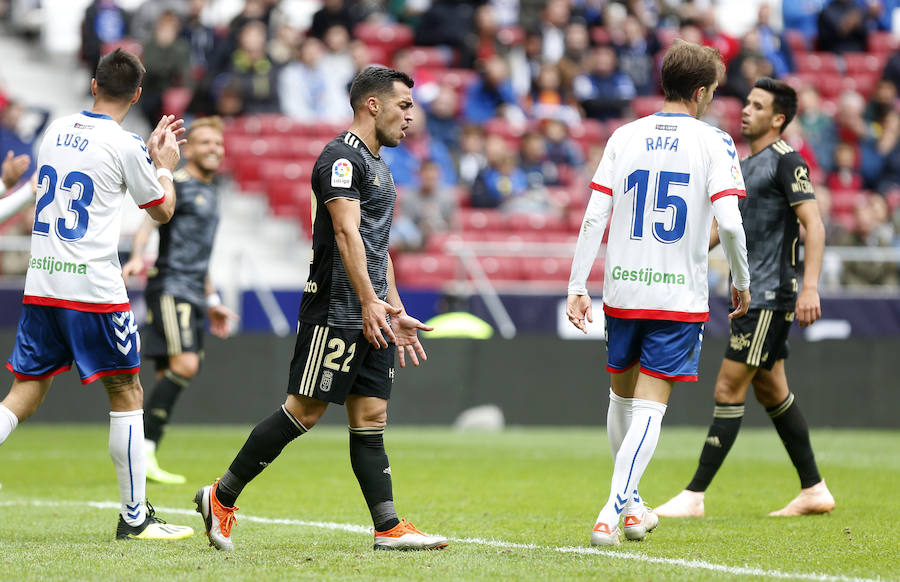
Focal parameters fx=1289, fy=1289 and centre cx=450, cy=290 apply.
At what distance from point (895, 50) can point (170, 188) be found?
1875cm

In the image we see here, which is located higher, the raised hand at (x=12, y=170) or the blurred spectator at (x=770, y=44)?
the blurred spectator at (x=770, y=44)

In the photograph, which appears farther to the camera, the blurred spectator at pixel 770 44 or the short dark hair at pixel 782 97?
the blurred spectator at pixel 770 44

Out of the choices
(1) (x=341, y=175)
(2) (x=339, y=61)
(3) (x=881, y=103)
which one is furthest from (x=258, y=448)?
(3) (x=881, y=103)

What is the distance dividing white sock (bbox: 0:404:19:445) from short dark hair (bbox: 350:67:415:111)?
2.20m

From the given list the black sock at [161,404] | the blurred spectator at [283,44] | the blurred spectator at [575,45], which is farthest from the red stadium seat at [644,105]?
the black sock at [161,404]

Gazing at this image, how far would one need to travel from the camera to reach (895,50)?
22.2 meters

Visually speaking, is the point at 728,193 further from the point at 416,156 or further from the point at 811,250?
the point at 416,156

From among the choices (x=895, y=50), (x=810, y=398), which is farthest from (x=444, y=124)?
(x=895, y=50)

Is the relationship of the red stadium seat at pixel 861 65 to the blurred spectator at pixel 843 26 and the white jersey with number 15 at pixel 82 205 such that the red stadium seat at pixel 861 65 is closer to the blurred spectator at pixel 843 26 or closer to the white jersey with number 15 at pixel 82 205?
the blurred spectator at pixel 843 26

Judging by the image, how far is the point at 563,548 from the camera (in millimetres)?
5965

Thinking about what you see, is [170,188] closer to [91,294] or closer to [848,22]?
[91,294]

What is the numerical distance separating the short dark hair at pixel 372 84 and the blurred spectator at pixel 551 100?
1416cm

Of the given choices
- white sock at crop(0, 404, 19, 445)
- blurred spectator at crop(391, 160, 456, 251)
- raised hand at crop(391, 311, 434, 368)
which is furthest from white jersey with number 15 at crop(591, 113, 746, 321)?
blurred spectator at crop(391, 160, 456, 251)

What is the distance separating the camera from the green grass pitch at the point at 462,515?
17.5ft
